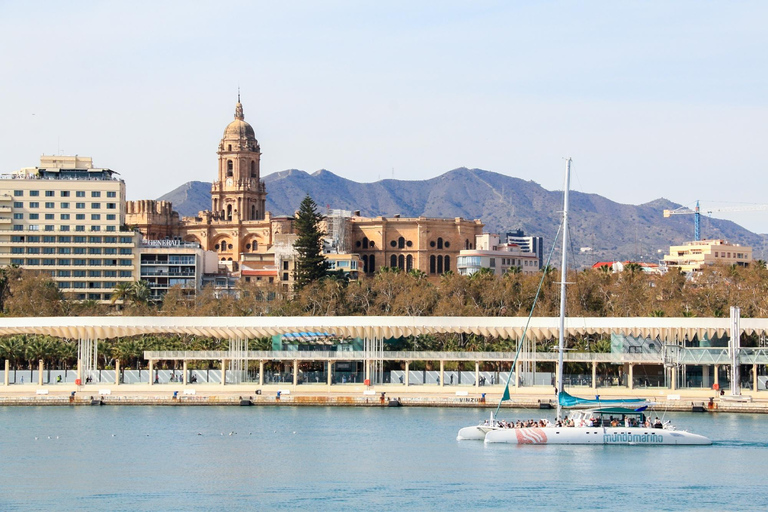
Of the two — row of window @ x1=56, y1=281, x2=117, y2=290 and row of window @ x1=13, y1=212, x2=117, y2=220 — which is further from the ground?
row of window @ x1=13, y1=212, x2=117, y2=220

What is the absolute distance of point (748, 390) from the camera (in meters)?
86.9

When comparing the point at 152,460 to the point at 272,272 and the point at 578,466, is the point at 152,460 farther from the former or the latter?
the point at 272,272

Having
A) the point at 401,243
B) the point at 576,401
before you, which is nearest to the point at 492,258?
the point at 401,243

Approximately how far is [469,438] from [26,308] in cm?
7000

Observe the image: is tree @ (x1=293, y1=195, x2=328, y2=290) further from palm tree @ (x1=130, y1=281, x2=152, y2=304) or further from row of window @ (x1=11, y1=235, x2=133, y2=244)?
row of window @ (x1=11, y1=235, x2=133, y2=244)

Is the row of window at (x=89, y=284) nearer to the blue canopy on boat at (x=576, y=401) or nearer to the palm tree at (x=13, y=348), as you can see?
the palm tree at (x=13, y=348)

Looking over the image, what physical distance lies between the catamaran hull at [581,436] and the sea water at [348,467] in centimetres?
60

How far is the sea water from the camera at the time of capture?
53781 mm

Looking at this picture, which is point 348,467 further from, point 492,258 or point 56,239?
point 492,258

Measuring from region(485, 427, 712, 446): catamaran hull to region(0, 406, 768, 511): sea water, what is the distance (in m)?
0.60

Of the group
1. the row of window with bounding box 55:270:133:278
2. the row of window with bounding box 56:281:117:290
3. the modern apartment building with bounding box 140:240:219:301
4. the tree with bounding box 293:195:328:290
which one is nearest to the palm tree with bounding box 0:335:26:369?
the tree with bounding box 293:195:328:290

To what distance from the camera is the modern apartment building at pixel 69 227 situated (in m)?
160

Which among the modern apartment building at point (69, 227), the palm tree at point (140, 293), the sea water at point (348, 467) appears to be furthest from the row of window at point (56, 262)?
the sea water at point (348, 467)

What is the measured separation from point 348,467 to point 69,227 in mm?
106354
